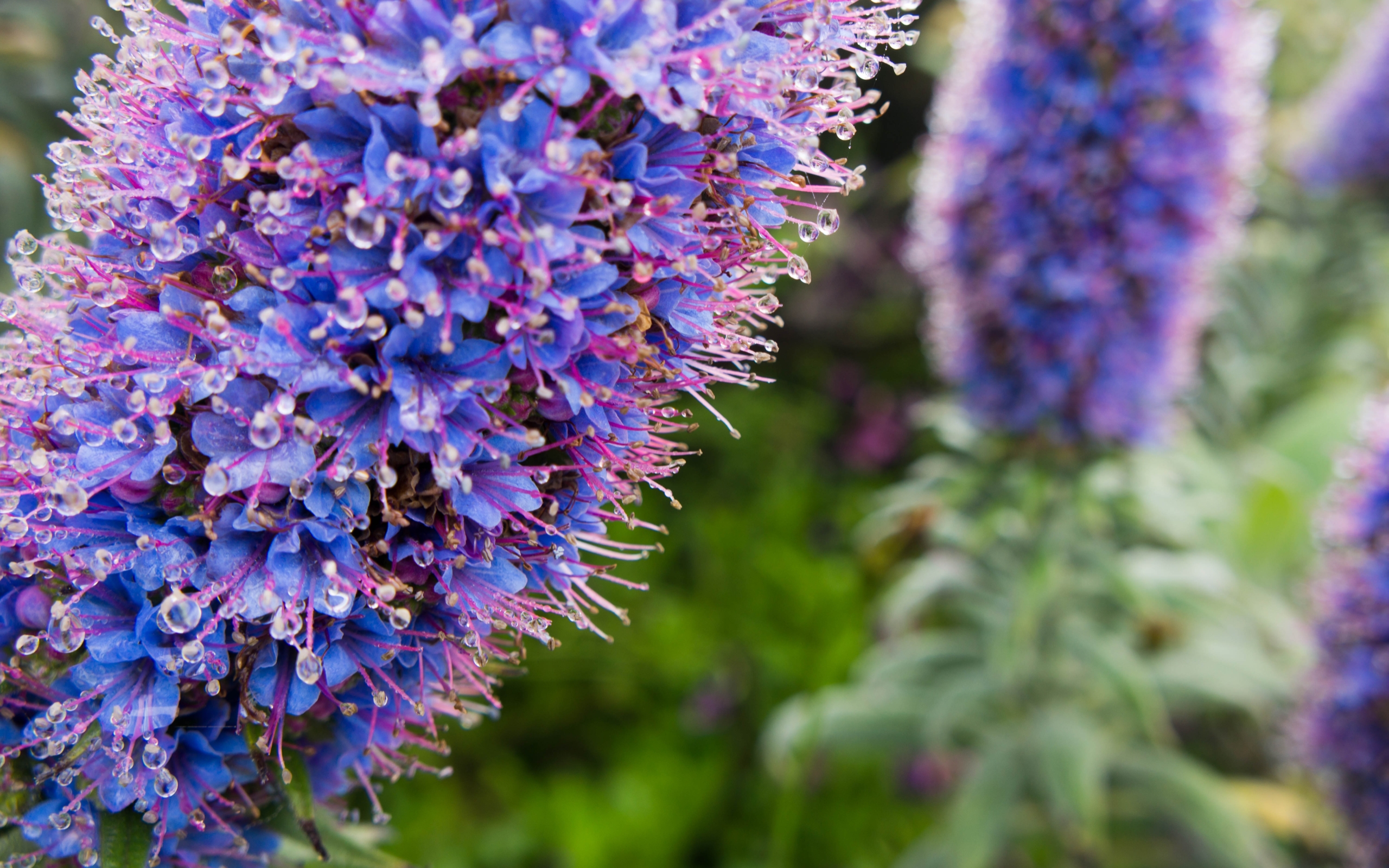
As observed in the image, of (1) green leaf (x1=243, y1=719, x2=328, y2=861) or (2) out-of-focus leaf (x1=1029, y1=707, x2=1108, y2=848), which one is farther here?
(2) out-of-focus leaf (x1=1029, y1=707, x2=1108, y2=848)

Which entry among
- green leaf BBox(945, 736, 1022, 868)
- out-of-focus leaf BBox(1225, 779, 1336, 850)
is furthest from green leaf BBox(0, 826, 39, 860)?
out-of-focus leaf BBox(1225, 779, 1336, 850)

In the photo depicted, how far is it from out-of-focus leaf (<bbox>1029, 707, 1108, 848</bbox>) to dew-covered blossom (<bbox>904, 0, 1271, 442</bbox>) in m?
1.01

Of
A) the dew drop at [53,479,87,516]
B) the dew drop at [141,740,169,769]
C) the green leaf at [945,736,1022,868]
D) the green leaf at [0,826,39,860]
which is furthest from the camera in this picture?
the green leaf at [945,736,1022,868]

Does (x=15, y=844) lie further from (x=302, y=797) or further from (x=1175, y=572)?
(x=1175, y=572)

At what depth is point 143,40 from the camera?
1.13m

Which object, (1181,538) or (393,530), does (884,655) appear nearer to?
(1181,538)

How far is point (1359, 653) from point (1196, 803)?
2.85 feet

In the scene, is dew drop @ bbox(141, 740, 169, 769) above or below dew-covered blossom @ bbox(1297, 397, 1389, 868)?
above

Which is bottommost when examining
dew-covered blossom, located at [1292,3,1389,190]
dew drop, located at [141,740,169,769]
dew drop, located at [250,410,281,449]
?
dew drop, located at [141,740,169,769]

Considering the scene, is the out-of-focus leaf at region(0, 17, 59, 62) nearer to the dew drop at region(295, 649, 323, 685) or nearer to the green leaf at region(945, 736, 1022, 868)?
the dew drop at region(295, 649, 323, 685)

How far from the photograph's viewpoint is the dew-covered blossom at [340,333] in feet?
3.40

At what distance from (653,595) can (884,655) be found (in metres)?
1.50

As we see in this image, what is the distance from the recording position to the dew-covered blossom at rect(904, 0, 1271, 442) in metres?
3.02

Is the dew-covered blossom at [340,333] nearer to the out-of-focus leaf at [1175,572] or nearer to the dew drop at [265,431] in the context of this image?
the dew drop at [265,431]
